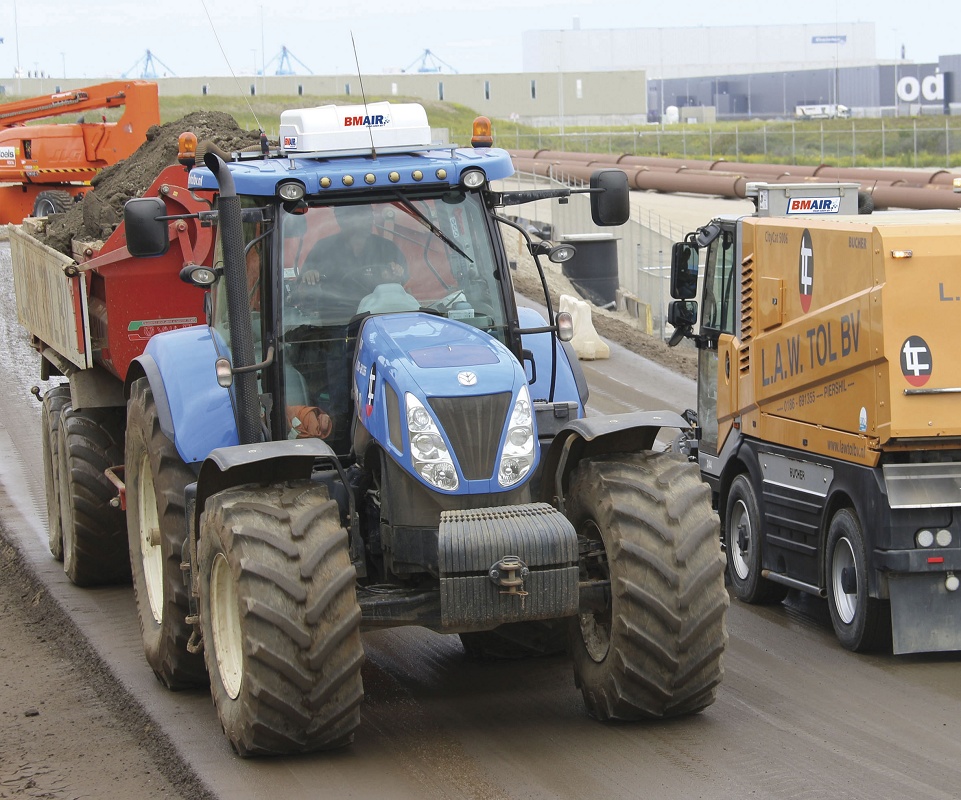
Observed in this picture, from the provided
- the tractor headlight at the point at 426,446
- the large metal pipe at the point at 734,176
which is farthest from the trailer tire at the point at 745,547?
the large metal pipe at the point at 734,176

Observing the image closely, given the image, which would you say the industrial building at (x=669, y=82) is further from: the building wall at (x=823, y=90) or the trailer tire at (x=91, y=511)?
the trailer tire at (x=91, y=511)

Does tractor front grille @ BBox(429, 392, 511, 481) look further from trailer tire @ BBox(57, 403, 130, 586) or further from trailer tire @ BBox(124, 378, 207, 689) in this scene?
trailer tire @ BBox(57, 403, 130, 586)

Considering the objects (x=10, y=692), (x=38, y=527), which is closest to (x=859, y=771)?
(x=10, y=692)

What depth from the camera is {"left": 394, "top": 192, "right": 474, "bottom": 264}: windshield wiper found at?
7.22m

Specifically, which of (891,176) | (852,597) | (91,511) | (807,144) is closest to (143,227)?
(91,511)

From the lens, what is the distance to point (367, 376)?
6.69 meters

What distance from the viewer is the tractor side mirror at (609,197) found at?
7316 millimetres

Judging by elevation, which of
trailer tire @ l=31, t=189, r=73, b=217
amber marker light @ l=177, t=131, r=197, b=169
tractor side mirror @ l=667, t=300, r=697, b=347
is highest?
amber marker light @ l=177, t=131, r=197, b=169

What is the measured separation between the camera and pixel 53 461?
1100cm

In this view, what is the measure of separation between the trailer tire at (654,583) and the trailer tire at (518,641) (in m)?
1.01

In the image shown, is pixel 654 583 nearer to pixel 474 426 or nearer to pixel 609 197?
pixel 474 426

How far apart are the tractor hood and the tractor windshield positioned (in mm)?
517

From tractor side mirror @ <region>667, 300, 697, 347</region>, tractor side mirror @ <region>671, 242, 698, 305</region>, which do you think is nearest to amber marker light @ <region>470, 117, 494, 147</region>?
tractor side mirror @ <region>671, 242, 698, 305</region>

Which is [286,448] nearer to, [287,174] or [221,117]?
[287,174]
